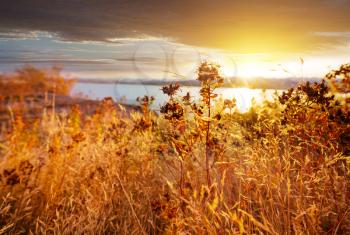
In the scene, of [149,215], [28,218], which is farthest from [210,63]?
[28,218]

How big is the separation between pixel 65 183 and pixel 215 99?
229 cm

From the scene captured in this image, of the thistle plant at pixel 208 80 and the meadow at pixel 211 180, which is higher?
the thistle plant at pixel 208 80

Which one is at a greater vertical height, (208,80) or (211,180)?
(208,80)

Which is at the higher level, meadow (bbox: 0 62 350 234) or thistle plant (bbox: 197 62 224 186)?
thistle plant (bbox: 197 62 224 186)

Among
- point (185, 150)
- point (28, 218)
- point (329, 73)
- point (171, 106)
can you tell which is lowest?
point (28, 218)

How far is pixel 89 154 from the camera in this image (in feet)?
18.0

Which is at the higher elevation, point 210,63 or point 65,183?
Answer: point 210,63

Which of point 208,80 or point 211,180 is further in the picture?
point 211,180

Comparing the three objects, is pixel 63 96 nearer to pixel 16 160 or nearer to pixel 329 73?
pixel 16 160

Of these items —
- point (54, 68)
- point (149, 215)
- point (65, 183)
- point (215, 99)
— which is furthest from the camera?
point (54, 68)

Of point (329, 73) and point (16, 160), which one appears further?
point (16, 160)

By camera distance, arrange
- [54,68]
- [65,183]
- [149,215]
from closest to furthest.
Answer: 1. [149,215]
2. [65,183]
3. [54,68]

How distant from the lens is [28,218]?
407cm

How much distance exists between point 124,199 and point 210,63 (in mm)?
1763
